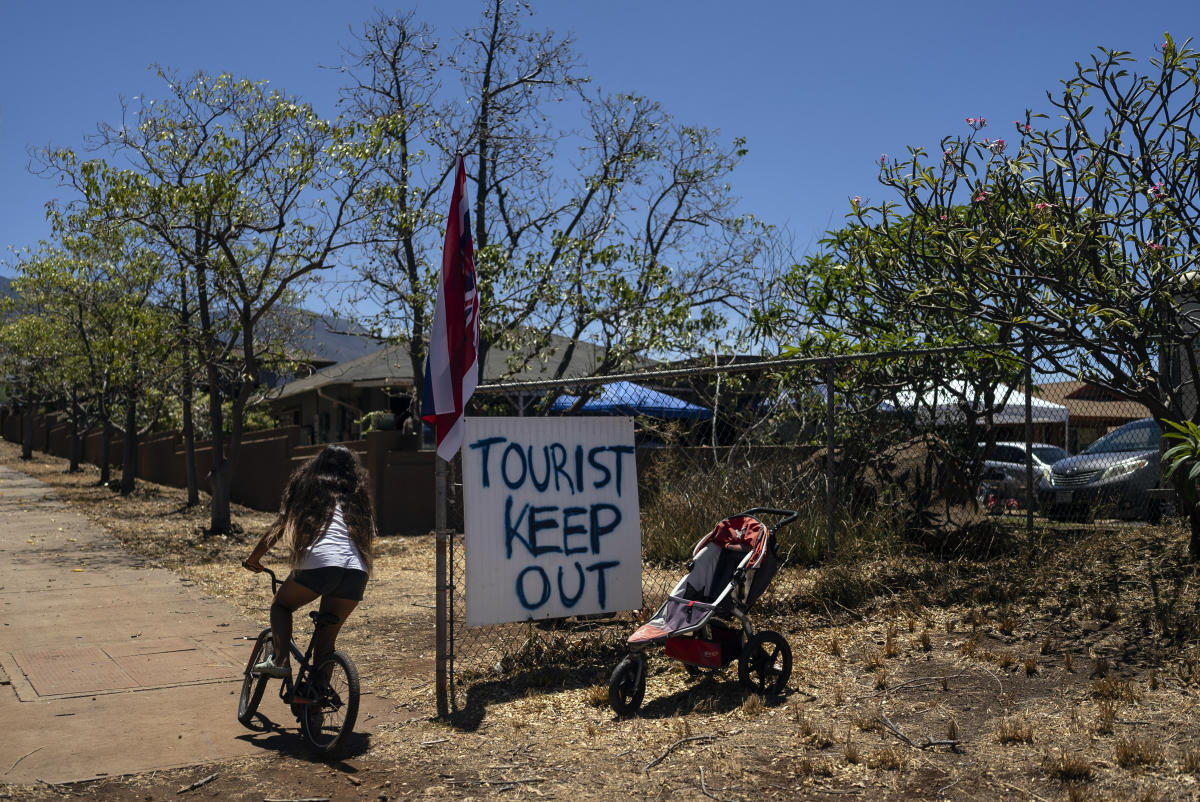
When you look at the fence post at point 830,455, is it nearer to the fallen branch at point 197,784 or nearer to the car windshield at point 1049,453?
the car windshield at point 1049,453

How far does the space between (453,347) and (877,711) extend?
2995mm

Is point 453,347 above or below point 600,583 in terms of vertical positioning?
above

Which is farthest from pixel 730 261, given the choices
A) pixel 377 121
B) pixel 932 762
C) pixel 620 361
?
pixel 932 762

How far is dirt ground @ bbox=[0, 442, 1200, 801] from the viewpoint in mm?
4621

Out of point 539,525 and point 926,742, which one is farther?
point 539,525

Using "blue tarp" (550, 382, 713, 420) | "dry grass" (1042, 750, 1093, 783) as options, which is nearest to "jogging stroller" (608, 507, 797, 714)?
"dry grass" (1042, 750, 1093, 783)

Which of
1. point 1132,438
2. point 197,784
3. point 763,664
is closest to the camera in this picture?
point 197,784

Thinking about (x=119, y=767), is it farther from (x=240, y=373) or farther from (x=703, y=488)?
(x=240, y=373)

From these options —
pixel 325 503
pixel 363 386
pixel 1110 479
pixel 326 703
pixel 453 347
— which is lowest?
pixel 326 703

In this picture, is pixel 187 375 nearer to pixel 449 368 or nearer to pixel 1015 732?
pixel 449 368

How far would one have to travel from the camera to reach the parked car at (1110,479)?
828 cm

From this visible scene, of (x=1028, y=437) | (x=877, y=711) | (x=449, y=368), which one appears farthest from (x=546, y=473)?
(x=1028, y=437)

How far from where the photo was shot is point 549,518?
6.72m

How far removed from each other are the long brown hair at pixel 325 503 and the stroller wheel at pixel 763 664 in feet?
6.89
